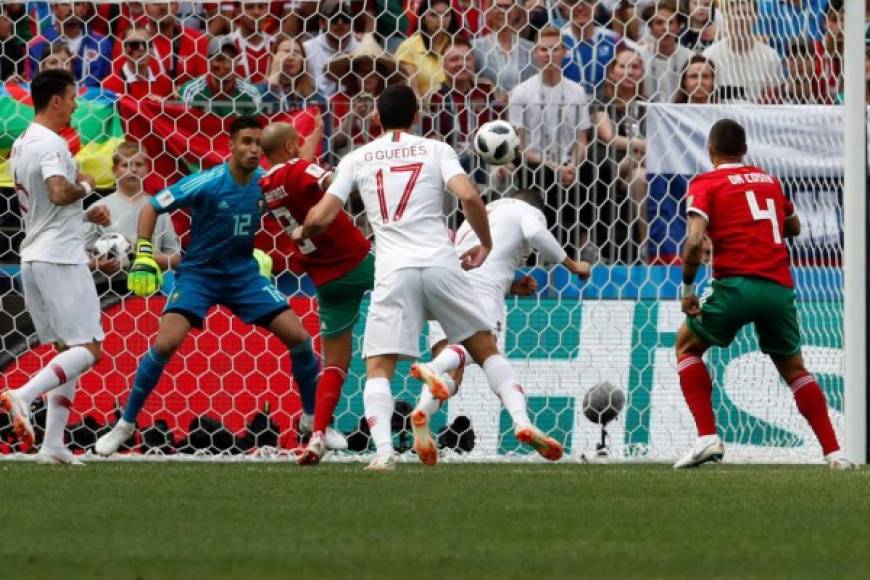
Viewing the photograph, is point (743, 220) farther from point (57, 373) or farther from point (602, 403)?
point (57, 373)

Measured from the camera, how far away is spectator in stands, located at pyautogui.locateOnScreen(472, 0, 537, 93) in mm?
12258

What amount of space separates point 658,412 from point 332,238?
2743 millimetres

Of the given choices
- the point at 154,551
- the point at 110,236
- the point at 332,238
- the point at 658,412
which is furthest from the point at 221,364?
the point at 154,551

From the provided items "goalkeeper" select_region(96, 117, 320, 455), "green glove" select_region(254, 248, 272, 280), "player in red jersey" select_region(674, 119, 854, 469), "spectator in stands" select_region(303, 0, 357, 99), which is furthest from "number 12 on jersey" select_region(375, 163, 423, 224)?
"spectator in stands" select_region(303, 0, 357, 99)

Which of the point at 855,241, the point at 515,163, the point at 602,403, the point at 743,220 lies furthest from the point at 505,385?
the point at 515,163

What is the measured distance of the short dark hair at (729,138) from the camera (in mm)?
9453

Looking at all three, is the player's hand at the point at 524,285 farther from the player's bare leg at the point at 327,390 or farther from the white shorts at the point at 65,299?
the white shorts at the point at 65,299

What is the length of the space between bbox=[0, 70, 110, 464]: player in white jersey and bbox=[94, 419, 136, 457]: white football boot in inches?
8.0

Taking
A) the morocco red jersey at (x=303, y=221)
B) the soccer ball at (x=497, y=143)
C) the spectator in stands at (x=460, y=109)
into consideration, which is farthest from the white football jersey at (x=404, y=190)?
the spectator in stands at (x=460, y=109)

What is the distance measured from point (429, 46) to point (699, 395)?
4118 millimetres

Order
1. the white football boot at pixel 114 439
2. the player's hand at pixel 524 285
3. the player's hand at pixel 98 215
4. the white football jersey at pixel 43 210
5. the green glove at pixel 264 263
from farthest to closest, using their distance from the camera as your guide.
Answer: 1. the green glove at pixel 264 263
2. the player's hand at pixel 524 285
3. the white football boot at pixel 114 439
4. the white football jersey at pixel 43 210
5. the player's hand at pixel 98 215

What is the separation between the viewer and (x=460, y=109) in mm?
11961

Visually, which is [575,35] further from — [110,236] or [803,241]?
[110,236]

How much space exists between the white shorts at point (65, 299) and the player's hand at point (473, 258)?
2116mm
